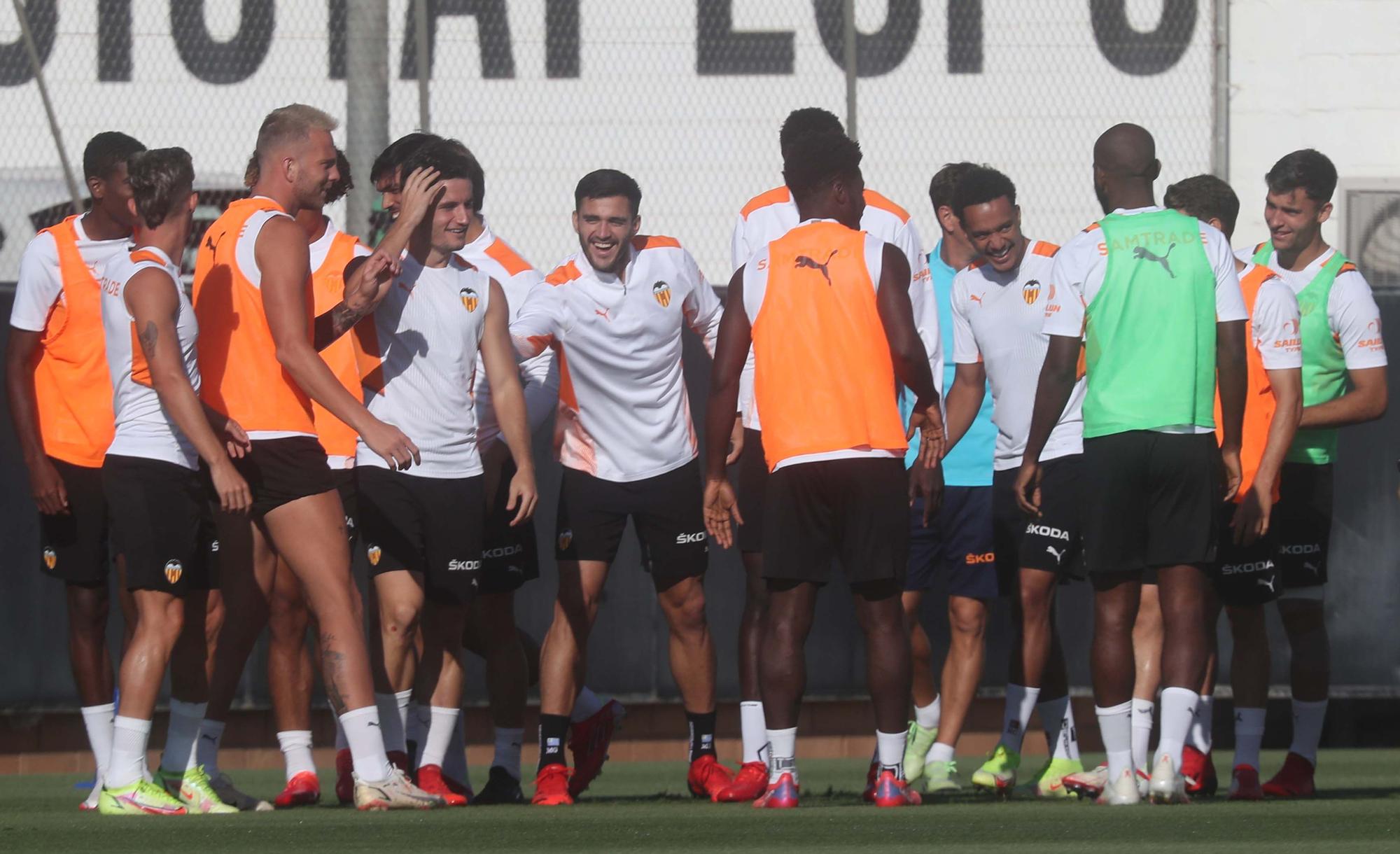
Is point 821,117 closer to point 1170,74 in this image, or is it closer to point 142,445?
point 142,445

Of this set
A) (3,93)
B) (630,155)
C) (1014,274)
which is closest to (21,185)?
(3,93)

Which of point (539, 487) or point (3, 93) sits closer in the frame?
point (539, 487)

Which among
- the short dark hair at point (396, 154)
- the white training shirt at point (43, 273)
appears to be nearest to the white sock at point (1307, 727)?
the short dark hair at point (396, 154)

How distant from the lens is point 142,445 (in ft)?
21.2

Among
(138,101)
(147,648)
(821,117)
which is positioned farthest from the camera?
(138,101)

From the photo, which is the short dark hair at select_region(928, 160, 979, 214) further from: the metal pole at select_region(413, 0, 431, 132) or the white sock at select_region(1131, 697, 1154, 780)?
the metal pole at select_region(413, 0, 431, 132)

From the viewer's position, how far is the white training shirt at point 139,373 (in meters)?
6.42

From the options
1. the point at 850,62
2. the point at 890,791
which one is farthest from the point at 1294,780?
the point at 850,62

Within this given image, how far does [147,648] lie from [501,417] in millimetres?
1385

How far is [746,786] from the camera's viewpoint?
7164 millimetres

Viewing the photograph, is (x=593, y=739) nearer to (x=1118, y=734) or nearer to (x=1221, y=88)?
(x=1118, y=734)

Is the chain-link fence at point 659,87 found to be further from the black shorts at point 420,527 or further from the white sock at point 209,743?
the white sock at point 209,743

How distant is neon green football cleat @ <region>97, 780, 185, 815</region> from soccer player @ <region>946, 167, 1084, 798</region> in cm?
291

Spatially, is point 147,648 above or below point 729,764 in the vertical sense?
above
